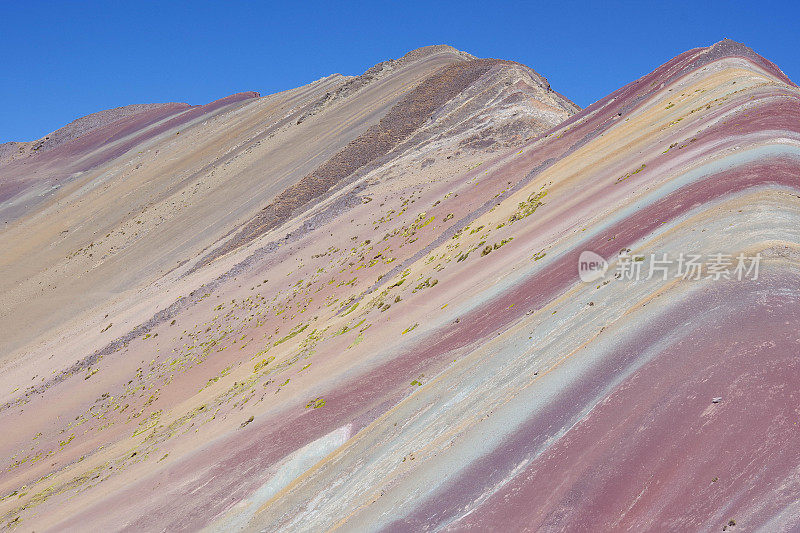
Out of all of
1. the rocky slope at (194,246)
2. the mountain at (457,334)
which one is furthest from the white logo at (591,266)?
the rocky slope at (194,246)

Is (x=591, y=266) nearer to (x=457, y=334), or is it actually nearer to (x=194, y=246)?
(x=457, y=334)

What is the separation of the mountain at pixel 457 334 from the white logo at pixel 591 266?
172mm

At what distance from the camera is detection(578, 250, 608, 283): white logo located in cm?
1524

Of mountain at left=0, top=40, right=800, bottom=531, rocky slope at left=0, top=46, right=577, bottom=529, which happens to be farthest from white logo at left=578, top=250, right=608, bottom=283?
rocky slope at left=0, top=46, right=577, bottom=529

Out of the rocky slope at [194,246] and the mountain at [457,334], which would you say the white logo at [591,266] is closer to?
the mountain at [457,334]

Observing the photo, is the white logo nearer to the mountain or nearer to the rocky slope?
the mountain

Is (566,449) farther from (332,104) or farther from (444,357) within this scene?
(332,104)

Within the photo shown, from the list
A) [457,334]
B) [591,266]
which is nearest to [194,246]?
[457,334]

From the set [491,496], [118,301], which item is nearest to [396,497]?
[491,496]

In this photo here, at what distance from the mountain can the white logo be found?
17cm

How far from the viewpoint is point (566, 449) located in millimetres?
10102

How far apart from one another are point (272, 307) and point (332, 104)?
3387 cm

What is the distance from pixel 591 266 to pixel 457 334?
3627 mm

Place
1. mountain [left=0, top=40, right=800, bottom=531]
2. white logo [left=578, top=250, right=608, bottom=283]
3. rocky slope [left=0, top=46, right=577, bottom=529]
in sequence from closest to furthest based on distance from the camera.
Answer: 1. mountain [left=0, top=40, right=800, bottom=531]
2. white logo [left=578, top=250, right=608, bottom=283]
3. rocky slope [left=0, top=46, right=577, bottom=529]
